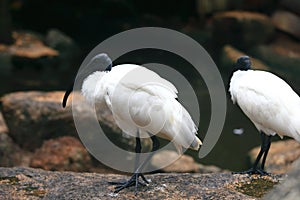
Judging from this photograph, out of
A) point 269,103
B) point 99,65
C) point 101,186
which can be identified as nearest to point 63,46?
point 99,65

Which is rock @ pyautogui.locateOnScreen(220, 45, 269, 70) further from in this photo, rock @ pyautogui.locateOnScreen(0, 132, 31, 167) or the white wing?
the white wing

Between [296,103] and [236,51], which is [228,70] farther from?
[296,103]

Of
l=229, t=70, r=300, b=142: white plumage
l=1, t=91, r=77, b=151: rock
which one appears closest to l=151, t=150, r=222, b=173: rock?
l=1, t=91, r=77, b=151: rock

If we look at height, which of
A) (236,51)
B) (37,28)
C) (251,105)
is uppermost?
(251,105)

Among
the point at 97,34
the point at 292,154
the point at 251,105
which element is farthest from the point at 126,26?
the point at 251,105

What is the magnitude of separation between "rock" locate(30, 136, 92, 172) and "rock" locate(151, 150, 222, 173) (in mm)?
883

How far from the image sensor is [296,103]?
13.9 ft

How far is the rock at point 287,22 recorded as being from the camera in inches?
513

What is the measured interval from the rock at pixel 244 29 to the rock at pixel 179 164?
6.59m

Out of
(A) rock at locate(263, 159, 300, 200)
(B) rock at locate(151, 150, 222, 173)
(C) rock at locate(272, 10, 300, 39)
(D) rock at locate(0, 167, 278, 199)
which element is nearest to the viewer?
(A) rock at locate(263, 159, 300, 200)

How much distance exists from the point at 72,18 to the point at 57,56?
309cm

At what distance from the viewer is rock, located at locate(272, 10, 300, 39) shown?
42.7 feet

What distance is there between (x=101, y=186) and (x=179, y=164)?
106 inches

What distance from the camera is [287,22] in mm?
13227
